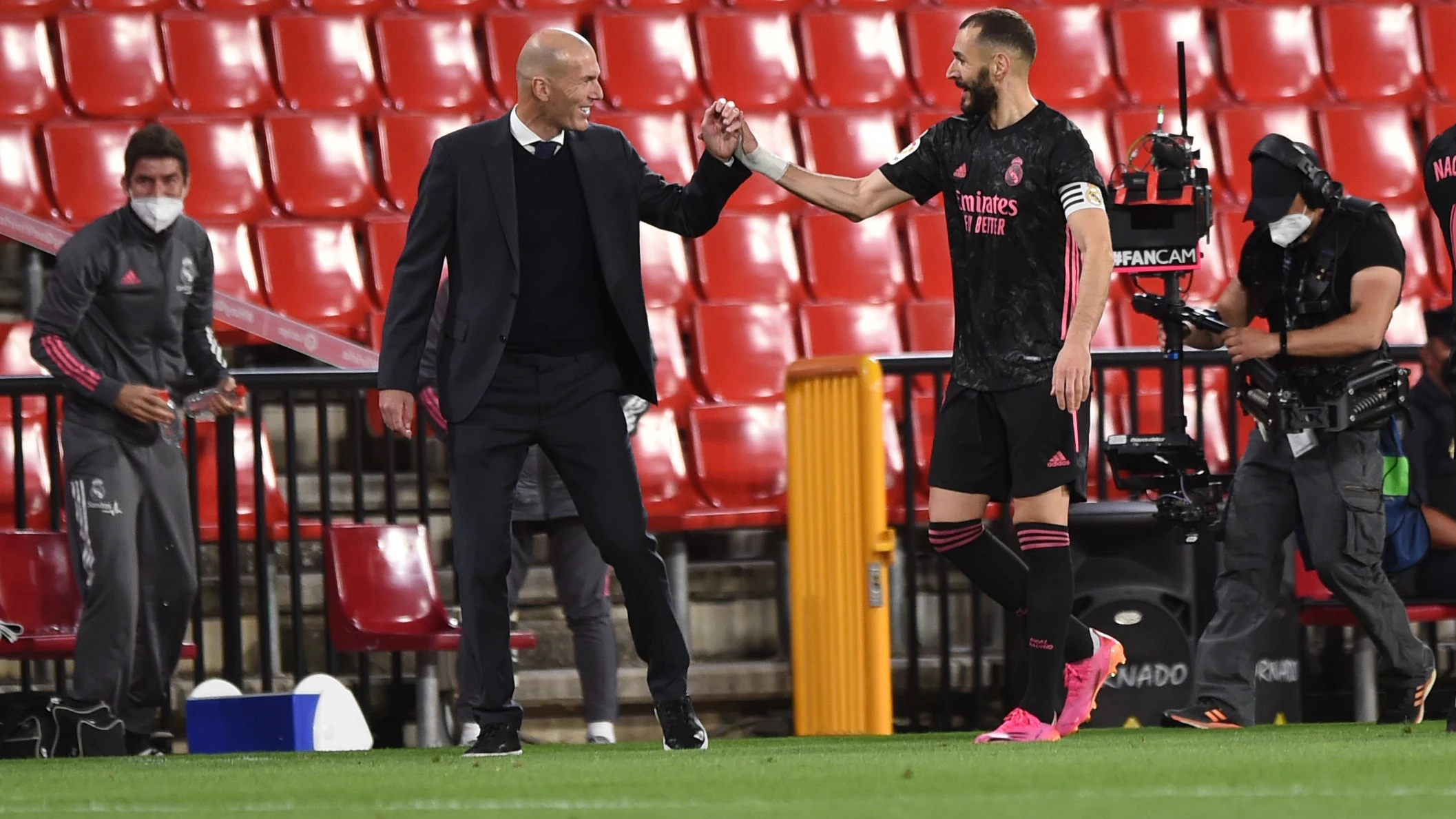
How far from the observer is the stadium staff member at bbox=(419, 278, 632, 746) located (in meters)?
6.24

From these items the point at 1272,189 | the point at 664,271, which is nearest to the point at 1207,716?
the point at 1272,189

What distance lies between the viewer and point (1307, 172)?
579 cm

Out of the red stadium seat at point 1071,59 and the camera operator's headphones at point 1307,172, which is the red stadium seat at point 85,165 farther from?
the camera operator's headphones at point 1307,172

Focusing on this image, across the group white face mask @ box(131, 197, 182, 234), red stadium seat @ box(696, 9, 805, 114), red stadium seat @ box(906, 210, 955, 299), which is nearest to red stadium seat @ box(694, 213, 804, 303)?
red stadium seat @ box(906, 210, 955, 299)

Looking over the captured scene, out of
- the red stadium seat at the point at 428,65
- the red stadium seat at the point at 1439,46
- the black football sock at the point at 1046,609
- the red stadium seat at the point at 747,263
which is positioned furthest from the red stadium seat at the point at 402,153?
the red stadium seat at the point at 1439,46

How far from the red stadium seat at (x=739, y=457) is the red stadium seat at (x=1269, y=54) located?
9.80ft

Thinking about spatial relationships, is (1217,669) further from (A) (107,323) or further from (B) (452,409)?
(A) (107,323)

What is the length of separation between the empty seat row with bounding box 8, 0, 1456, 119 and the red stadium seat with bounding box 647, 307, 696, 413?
47.2 inches

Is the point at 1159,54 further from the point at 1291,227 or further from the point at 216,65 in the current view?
the point at 216,65

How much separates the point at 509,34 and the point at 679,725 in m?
4.28

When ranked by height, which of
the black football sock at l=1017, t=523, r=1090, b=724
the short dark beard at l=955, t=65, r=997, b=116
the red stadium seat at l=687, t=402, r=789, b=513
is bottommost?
the black football sock at l=1017, t=523, r=1090, b=724

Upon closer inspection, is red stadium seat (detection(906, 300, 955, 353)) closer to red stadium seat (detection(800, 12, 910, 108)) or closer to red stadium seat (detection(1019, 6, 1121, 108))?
red stadium seat (detection(800, 12, 910, 108))

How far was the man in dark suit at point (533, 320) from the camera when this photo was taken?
482cm

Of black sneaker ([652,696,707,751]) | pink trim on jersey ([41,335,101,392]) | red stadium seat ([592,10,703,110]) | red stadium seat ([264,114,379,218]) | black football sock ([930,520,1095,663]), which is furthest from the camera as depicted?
red stadium seat ([592,10,703,110])
